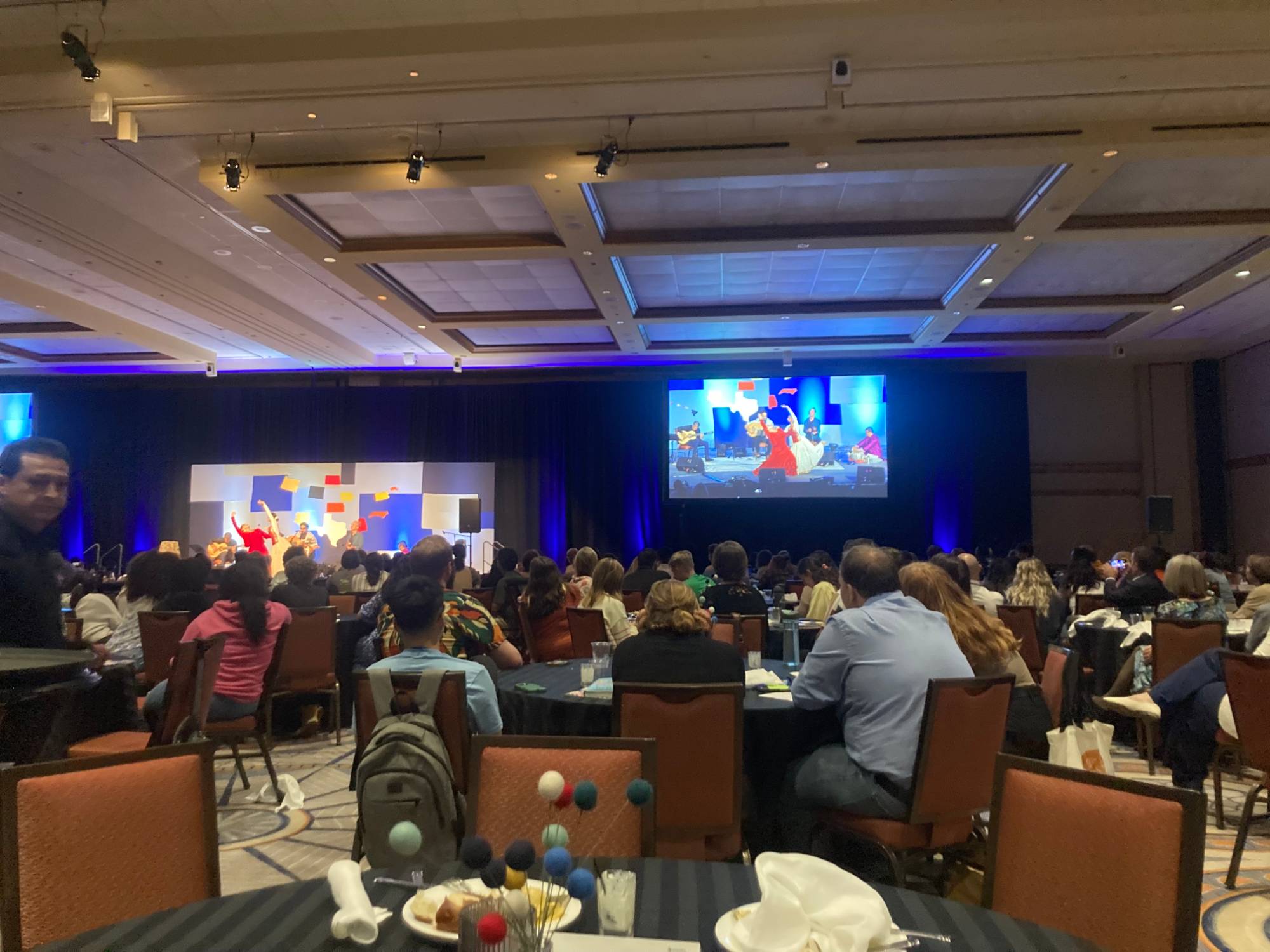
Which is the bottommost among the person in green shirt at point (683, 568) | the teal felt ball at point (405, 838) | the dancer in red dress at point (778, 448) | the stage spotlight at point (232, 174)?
the teal felt ball at point (405, 838)

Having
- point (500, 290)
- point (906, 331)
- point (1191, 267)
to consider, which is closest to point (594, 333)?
point (500, 290)

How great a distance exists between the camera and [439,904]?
1366 millimetres

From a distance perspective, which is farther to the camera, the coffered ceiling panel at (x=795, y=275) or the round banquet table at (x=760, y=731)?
the coffered ceiling panel at (x=795, y=275)

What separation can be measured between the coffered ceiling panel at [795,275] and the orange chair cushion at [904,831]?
21.1 ft

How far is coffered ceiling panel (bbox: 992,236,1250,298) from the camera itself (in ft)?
27.7

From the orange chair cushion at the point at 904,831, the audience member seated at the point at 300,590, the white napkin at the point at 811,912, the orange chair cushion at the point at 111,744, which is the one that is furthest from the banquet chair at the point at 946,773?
the audience member seated at the point at 300,590

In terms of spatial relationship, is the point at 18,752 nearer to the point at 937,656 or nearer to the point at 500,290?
the point at 937,656

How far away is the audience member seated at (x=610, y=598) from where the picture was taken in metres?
5.54

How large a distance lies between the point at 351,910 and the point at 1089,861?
1235 millimetres

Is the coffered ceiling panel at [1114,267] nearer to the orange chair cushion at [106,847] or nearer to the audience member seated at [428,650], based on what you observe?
the audience member seated at [428,650]

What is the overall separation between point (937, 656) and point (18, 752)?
9.10 feet

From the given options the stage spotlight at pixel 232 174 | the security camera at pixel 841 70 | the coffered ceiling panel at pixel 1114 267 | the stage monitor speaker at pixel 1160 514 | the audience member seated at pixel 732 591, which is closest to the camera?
the security camera at pixel 841 70

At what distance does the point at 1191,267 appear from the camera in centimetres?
914

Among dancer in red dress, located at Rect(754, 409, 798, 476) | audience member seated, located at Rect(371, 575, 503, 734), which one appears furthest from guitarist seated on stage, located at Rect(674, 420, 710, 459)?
audience member seated, located at Rect(371, 575, 503, 734)
